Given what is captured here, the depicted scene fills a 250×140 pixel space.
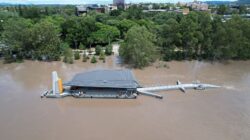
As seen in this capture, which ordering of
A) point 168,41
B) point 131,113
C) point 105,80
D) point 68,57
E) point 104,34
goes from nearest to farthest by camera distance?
point 131,113 → point 105,80 → point 68,57 → point 168,41 → point 104,34

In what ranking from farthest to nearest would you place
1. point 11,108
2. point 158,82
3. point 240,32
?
point 240,32 < point 158,82 < point 11,108

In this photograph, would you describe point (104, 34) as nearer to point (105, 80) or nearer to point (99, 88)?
point (105, 80)

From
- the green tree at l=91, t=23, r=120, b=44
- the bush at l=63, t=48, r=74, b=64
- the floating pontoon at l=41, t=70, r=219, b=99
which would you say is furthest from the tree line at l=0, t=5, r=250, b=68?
the floating pontoon at l=41, t=70, r=219, b=99

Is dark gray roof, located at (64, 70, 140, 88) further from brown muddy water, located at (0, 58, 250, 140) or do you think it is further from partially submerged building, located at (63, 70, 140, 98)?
brown muddy water, located at (0, 58, 250, 140)

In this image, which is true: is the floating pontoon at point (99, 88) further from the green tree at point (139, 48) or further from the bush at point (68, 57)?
the bush at point (68, 57)

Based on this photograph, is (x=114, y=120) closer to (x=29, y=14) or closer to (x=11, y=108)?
(x=11, y=108)

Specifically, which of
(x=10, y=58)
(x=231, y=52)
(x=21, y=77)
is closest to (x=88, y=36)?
(x=10, y=58)

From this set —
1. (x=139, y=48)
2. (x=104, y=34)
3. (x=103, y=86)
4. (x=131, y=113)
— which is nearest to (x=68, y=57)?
(x=139, y=48)
